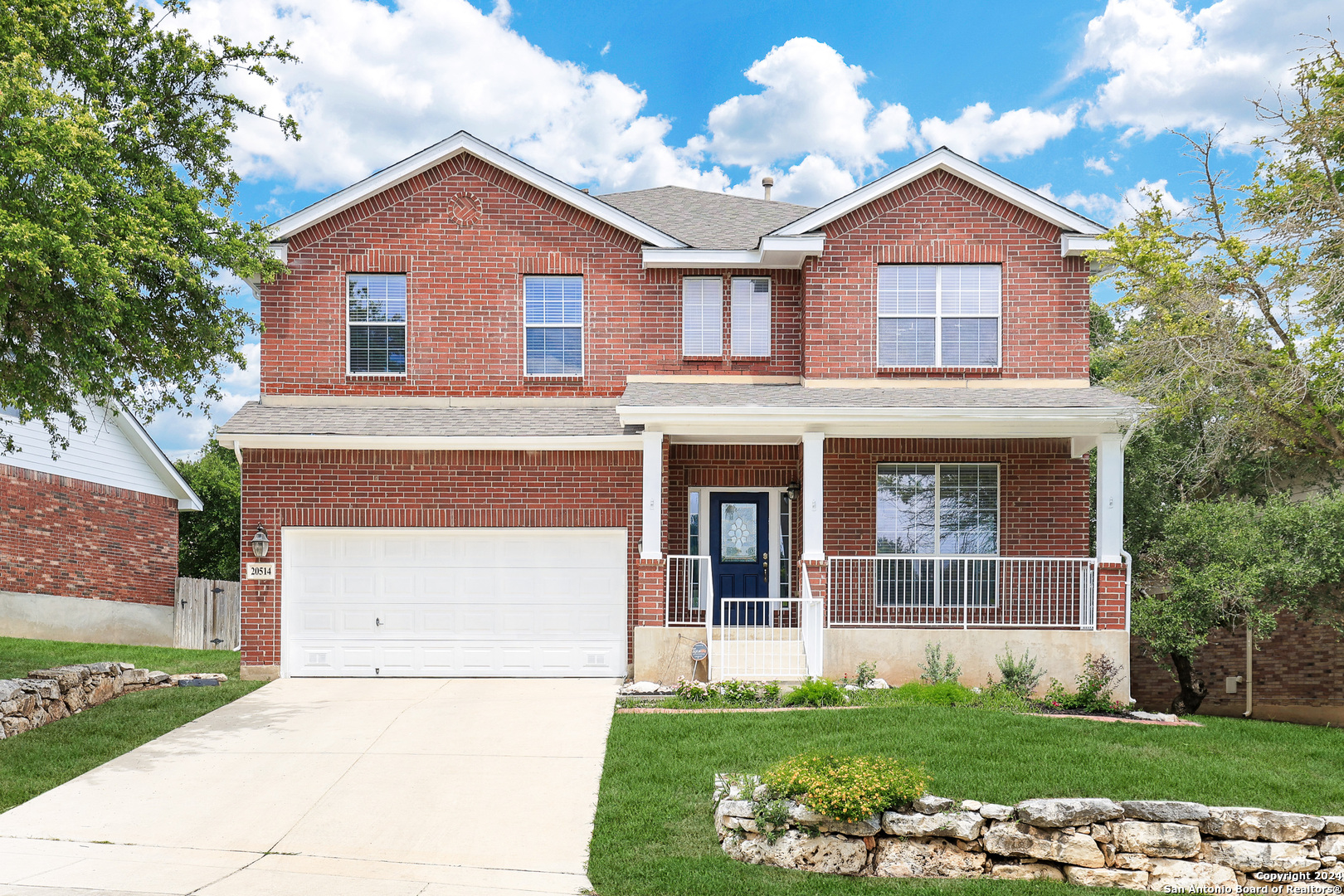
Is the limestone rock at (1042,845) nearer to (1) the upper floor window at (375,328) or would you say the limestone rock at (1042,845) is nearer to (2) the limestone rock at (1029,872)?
(2) the limestone rock at (1029,872)

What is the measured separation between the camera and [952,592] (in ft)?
49.5

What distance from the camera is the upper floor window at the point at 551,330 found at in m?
15.5

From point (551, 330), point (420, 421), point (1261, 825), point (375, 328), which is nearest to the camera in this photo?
point (1261, 825)

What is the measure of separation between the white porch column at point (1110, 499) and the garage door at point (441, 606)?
251 inches

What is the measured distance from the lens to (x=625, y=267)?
614 inches

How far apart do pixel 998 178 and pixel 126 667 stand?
13654 mm

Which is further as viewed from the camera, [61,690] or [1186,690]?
[1186,690]

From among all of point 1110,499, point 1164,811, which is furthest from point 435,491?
point 1164,811

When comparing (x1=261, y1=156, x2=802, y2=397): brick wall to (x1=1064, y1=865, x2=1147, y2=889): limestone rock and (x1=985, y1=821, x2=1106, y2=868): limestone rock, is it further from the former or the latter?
(x1=1064, y1=865, x2=1147, y2=889): limestone rock

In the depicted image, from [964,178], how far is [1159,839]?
1031cm

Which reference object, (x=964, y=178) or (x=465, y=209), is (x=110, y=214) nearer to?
(x=465, y=209)

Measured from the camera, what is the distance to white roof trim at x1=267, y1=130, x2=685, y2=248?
15281 millimetres

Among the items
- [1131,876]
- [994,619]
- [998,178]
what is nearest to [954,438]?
[994,619]

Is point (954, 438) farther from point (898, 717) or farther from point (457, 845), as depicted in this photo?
point (457, 845)
